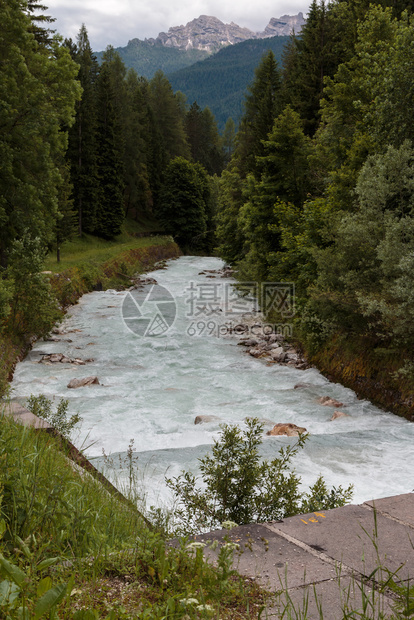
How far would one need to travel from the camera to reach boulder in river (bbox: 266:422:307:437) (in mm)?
10248

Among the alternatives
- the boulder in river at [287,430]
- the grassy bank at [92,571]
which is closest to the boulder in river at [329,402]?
the boulder in river at [287,430]

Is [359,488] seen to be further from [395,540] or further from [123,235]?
[123,235]

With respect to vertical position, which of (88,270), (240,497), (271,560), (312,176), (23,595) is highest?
(312,176)

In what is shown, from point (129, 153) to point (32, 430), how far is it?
60272 mm

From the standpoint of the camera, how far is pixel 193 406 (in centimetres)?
1210

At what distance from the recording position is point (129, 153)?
61500 mm

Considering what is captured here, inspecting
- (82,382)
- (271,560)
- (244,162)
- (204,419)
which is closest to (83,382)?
(82,382)

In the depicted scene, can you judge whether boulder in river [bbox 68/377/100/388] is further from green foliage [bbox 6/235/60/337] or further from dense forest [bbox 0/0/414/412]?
green foliage [bbox 6/235/60/337]

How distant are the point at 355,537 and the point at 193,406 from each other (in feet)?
Answer: 28.7

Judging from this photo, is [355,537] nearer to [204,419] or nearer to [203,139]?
[204,419]

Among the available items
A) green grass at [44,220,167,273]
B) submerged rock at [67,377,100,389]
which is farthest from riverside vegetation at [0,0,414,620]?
submerged rock at [67,377,100,389]

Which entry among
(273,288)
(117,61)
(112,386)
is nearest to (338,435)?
(112,386)

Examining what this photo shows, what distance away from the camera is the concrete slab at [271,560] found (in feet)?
9.33

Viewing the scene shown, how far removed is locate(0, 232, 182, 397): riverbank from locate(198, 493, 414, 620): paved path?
7.46m
